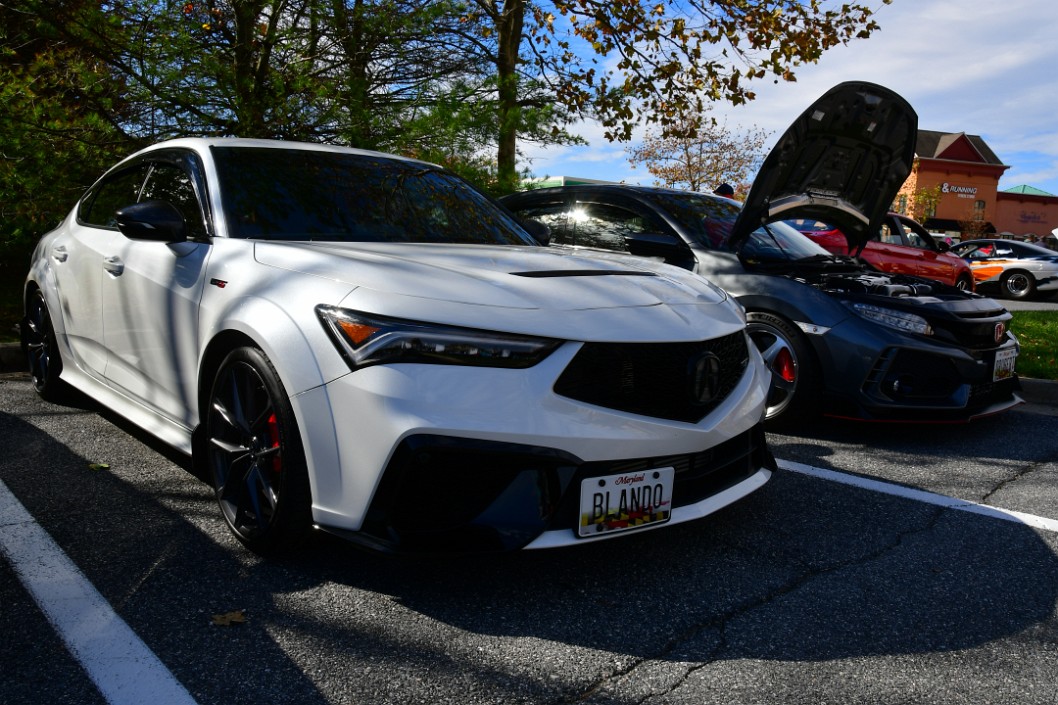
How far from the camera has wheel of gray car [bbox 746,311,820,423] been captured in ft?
15.5

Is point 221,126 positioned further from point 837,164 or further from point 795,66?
point 795,66

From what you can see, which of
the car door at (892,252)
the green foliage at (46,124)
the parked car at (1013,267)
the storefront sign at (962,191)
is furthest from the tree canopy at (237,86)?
the storefront sign at (962,191)

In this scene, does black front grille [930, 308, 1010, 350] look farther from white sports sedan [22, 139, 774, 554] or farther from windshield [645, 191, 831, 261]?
white sports sedan [22, 139, 774, 554]

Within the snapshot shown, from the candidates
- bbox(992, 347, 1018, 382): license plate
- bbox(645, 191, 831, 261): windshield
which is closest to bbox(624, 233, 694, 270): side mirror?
bbox(645, 191, 831, 261): windshield

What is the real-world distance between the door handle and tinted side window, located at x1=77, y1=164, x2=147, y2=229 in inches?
13.5

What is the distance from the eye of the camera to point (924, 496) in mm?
3807

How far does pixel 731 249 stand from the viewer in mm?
5238

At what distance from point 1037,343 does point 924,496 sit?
5973 millimetres

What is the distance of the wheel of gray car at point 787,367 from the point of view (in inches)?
187

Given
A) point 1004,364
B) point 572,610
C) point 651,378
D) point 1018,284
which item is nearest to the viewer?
point 572,610

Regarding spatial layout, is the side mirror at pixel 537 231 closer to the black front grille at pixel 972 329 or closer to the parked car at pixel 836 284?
the parked car at pixel 836 284

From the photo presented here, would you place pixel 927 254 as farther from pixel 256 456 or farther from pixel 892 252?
pixel 256 456

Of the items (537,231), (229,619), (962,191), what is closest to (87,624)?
(229,619)

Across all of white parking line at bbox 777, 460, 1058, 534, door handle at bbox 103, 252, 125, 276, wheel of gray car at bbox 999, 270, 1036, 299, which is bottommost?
wheel of gray car at bbox 999, 270, 1036, 299
